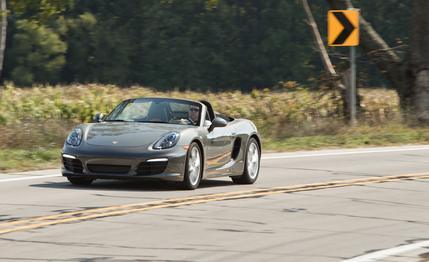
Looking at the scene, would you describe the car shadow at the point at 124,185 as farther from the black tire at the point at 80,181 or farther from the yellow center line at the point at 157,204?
the yellow center line at the point at 157,204

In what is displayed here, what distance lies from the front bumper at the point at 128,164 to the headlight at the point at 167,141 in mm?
92

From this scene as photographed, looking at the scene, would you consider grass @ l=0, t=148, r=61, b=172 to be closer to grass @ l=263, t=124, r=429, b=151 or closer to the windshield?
the windshield

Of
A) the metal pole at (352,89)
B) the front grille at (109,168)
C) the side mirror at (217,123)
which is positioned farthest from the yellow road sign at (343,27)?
the front grille at (109,168)

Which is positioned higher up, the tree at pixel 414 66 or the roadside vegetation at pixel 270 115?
the tree at pixel 414 66

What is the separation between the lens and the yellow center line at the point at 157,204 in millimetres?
10500

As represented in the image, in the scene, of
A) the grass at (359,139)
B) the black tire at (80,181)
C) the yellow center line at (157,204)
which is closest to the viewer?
the yellow center line at (157,204)

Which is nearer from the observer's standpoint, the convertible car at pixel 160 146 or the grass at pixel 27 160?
the convertible car at pixel 160 146

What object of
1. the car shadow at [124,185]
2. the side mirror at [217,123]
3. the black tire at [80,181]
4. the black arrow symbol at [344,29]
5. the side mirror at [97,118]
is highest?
the black arrow symbol at [344,29]

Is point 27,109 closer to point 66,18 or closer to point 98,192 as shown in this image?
point 98,192

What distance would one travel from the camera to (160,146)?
46.2 ft

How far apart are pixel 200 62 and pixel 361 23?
56.0 metres

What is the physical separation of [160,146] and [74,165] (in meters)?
1.12

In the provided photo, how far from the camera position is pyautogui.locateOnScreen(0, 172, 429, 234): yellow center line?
1050 cm

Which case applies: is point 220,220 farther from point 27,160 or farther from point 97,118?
point 27,160
